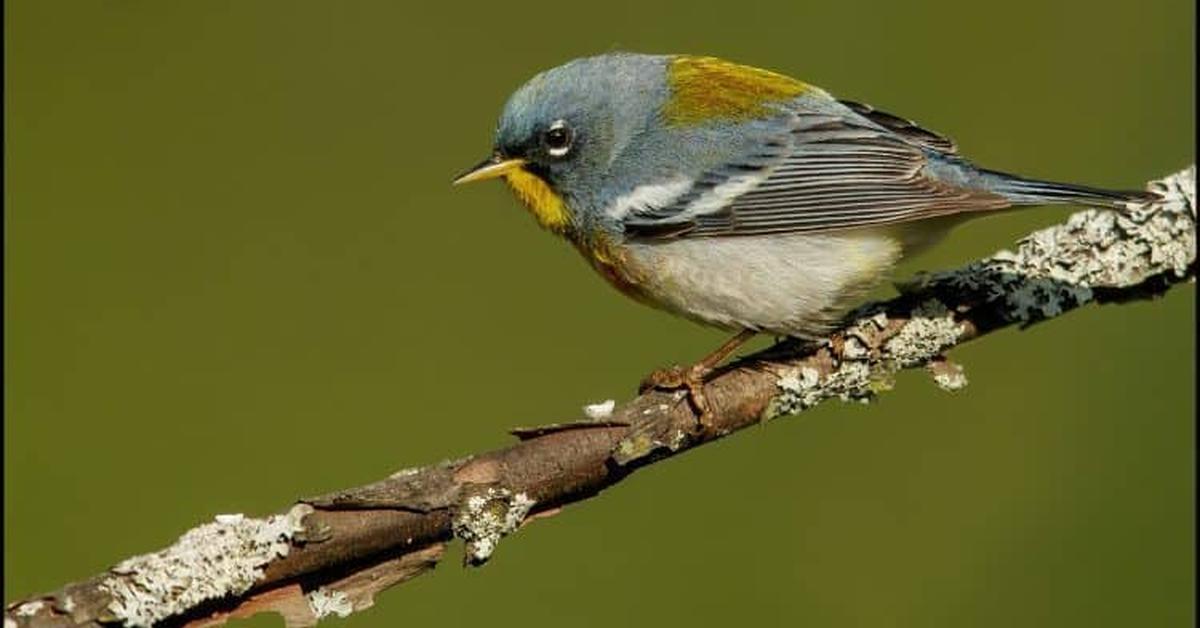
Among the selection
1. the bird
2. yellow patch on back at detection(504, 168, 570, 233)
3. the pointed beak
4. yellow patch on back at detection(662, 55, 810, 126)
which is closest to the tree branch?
the bird

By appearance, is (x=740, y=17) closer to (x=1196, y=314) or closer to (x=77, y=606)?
(x=1196, y=314)

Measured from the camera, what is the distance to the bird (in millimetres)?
3621

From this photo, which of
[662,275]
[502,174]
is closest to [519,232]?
[502,174]

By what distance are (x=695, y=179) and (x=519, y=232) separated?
4.79 ft

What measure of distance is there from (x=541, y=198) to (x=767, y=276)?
0.71 m

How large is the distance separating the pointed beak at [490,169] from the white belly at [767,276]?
431mm

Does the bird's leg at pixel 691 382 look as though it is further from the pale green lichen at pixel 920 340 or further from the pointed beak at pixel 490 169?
the pointed beak at pixel 490 169

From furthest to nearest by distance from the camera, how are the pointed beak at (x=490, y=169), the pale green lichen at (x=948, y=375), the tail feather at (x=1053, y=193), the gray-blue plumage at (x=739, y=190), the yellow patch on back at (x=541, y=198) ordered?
the yellow patch on back at (x=541, y=198) → the pointed beak at (x=490, y=169) → the gray-blue plumage at (x=739, y=190) → the pale green lichen at (x=948, y=375) → the tail feather at (x=1053, y=193)

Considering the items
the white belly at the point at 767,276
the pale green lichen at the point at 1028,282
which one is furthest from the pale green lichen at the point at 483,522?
the white belly at the point at 767,276

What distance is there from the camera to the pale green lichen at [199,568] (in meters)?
2.42

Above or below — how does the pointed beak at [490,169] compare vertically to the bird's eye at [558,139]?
below

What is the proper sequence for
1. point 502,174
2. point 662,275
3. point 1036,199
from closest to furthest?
point 1036,199, point 662,275, point 502,174

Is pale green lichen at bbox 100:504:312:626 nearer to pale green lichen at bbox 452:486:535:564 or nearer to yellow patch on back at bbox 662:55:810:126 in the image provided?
pale green lichen at bbox 452:486:535:564

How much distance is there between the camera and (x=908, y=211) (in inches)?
140
